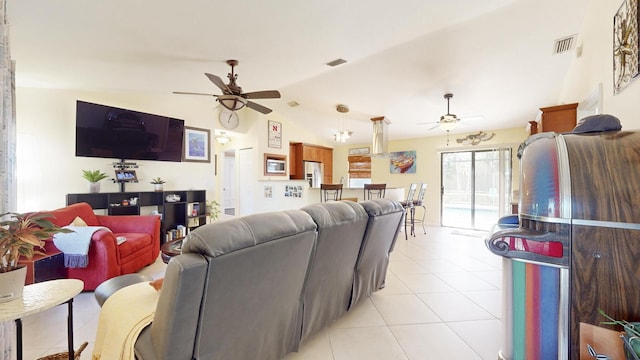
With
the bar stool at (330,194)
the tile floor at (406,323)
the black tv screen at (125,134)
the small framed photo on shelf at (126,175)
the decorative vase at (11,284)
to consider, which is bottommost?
the tile floor at (406,323)

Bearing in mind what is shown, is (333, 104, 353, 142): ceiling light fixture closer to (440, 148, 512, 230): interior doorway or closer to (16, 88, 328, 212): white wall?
(440, 148, 512, 230): interior doorway

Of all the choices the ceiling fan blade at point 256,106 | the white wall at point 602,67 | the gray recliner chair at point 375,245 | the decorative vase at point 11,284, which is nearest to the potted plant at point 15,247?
the decorative vase at point 11,284

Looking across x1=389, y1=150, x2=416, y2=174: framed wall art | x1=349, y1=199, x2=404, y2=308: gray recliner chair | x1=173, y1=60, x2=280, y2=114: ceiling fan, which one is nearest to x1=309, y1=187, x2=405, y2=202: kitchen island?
x1=389, y1=150, x2=416, y2=174: framed wall art

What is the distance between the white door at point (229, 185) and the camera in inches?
313

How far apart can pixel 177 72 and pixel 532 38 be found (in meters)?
4.64

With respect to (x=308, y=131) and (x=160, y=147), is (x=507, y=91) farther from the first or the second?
(x=160, y=147)

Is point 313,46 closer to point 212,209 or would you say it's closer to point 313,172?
point 212,209

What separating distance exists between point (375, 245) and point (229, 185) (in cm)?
686

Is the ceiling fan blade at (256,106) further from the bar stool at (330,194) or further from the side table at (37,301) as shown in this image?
the side table at (37,301)

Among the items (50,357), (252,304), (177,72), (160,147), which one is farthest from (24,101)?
(252,304)

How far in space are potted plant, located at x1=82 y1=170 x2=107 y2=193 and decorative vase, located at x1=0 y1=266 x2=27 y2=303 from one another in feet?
10.6

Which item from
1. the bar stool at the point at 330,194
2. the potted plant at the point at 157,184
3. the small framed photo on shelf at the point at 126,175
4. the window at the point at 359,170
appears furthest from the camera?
the window at the point at 359,170

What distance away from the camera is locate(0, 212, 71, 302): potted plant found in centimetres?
118

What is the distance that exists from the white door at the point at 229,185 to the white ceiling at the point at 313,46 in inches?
153
